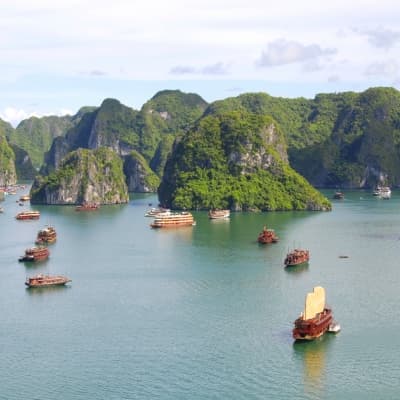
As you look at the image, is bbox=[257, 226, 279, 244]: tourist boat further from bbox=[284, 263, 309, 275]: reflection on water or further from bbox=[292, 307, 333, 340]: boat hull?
bbox=[292, 307, 333, 340]: boat hull

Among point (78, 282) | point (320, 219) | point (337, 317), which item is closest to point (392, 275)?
point (337, 317)

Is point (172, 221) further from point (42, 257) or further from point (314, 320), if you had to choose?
point (314, 320)

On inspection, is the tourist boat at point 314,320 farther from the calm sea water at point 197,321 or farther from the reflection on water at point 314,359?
the calm sea water at point 197,321

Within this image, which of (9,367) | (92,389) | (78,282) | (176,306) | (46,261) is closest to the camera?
(92,389)

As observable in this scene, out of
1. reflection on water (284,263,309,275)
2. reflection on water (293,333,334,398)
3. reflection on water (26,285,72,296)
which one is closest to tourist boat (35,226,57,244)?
reflection on water (26,285,72,296)

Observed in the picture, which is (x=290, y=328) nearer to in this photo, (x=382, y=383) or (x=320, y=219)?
(x=382, y=383)

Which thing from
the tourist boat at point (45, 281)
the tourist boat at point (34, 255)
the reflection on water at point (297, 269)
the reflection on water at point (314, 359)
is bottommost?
the reflection on water at point (314, 359)

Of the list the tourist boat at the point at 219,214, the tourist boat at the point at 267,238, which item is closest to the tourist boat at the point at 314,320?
the tourist boat at the point at 267,238
